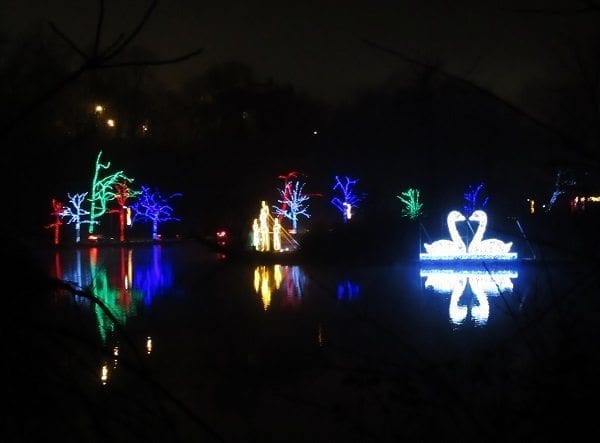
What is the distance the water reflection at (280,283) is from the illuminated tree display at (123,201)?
20634 millimetres

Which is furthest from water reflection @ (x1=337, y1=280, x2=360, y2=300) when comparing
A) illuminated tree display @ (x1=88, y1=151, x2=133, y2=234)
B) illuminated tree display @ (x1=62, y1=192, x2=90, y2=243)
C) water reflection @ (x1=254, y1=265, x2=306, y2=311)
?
illuminated tree display @ (x1=62, y1=192, x2=90, y2=243)

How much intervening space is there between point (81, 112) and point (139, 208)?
144 ft

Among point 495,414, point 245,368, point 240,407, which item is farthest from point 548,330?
point 245,368

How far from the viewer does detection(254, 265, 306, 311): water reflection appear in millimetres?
16575

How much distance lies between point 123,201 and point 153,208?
2.49 metres

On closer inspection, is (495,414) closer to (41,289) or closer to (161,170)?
(41,289)

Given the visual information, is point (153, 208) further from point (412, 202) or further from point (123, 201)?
point (412, 202)

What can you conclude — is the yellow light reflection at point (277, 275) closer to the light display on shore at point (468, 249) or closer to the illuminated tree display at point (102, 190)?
the light display on shore at point (468, 249)

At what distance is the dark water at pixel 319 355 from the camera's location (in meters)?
2.73

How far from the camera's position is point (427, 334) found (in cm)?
1090

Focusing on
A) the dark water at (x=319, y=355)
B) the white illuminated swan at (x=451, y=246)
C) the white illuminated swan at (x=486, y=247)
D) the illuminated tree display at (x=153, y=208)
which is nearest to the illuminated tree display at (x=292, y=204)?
the illuminated tree display at (x=153, y=208)

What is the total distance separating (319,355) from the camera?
4004mm

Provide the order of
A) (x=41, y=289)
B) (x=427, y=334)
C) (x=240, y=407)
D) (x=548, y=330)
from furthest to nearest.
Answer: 1. (x=427, y=334)
2. (x=240, y=407)
3. (x=548, y=330)
4. (x=41, y=289)

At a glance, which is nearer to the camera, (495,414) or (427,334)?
(495,414)
